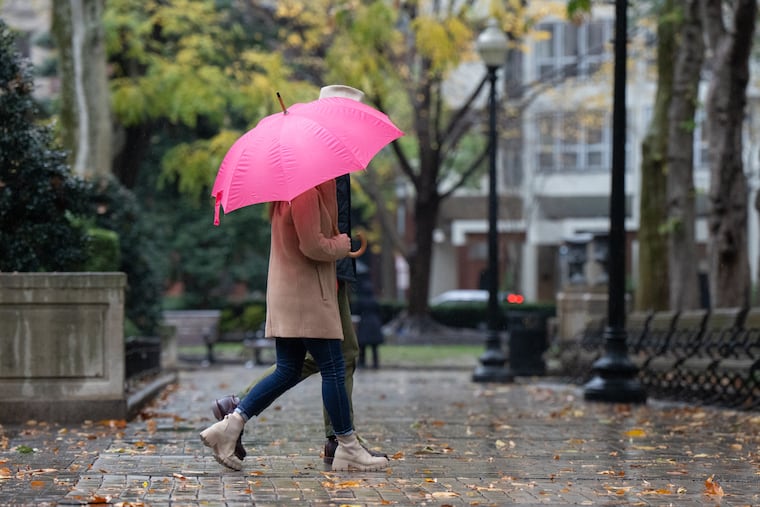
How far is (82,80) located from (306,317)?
15135 mm

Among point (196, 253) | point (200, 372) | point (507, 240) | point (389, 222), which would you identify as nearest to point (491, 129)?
point (200, 372)

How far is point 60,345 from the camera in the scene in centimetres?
1148

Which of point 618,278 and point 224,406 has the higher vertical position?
point 618,278

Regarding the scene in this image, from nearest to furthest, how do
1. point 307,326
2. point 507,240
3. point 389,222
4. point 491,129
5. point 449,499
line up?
point 449,499 → point 307,326 → point 491,129 → point 389,222 → point 507,240

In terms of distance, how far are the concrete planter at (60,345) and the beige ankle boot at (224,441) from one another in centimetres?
367

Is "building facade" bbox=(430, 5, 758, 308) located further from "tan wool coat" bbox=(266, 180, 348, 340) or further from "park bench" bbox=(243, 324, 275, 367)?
"tan wool coat" bbox=(266, 180, 348, 340)

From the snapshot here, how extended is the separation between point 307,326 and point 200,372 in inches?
734

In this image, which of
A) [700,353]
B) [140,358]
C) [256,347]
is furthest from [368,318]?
[140,358]

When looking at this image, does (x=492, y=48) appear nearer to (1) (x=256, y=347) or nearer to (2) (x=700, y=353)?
(2) (x=700, y=353)

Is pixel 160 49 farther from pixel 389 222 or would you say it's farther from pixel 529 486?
pixel 529 486

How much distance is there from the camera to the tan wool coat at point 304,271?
797cm

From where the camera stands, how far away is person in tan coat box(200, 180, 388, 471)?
8008mm

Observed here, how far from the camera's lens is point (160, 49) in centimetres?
3369

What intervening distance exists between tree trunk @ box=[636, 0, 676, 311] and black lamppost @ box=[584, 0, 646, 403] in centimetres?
838
